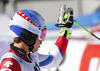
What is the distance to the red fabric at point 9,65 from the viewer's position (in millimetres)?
1611

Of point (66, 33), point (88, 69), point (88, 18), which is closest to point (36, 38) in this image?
point (66, 33)

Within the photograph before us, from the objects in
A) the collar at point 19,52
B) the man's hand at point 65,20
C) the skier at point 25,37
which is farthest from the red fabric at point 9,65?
the man's hand at point 65,20

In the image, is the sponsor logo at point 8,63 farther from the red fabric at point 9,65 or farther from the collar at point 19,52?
the collar at point 19,52

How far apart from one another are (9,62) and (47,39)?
6.92 feet

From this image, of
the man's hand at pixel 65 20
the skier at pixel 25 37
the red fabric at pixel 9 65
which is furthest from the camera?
the man's hand at pixel 65 20

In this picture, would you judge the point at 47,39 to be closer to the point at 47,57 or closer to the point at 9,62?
the point at 47,57

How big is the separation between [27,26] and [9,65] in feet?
1.14

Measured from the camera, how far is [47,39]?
3.74 meters

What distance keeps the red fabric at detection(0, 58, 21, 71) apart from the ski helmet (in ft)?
0.66

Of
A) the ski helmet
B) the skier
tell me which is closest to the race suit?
the skier

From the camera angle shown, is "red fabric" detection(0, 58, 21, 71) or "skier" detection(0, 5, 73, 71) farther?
"skier" detection(0, 5, 73, 71)

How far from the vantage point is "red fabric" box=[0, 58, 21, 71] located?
1.61m

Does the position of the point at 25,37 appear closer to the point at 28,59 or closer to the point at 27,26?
the point at 27,26

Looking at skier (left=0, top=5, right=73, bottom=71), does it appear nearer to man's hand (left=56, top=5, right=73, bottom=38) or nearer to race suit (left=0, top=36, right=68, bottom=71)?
race suit (left=0, top=36, right=68, bottom=71)
